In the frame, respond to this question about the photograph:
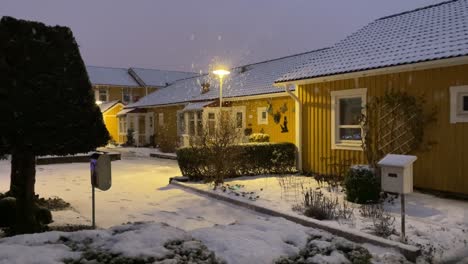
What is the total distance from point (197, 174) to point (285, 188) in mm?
2900

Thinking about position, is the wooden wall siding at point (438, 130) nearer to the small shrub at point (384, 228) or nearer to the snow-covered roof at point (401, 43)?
the snow-covered roof at point (401, 43)

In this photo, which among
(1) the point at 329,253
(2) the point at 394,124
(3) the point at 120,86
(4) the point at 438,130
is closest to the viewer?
(1) the point at 329,253

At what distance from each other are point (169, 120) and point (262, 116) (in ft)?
34.6

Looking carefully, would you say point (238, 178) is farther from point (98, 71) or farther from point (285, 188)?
point (98, 71)

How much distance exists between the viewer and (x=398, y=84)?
1013 centimetres

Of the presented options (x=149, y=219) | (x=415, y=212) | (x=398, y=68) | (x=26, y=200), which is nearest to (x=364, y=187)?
(x=415, y=212)

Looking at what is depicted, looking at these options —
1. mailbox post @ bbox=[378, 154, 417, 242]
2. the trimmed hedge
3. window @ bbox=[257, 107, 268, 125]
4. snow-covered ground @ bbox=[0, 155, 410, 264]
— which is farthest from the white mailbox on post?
window @ bbox=[257, 107, 268, 125]

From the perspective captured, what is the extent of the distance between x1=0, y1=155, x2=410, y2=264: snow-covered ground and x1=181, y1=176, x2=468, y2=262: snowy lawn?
2.23 feet

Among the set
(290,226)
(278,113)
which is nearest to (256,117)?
(278,113)

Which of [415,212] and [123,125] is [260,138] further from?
[123,125]

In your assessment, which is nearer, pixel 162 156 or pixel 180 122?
pixel 162 156

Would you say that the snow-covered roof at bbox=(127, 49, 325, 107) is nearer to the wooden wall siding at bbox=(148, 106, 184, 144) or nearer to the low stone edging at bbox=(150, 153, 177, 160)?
the wooden wall siding at bbox=(148, 106, 184, 144)

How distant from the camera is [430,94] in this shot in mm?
9438

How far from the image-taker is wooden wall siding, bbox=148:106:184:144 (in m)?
26.9
